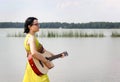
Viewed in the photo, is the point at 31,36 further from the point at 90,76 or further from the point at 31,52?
the point at 90,76

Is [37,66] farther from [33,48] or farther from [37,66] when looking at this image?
[33,48]

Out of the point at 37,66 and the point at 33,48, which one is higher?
the point at 33,48

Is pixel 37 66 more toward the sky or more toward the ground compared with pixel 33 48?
more toward the ground

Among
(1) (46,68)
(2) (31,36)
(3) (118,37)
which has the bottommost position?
(3) (118,37)

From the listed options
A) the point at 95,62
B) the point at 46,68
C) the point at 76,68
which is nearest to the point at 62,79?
the point at 76,68

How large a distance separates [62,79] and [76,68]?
308cm

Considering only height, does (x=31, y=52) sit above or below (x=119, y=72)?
above

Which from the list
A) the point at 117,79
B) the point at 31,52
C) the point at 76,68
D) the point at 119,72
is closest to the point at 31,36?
the point at 31,52

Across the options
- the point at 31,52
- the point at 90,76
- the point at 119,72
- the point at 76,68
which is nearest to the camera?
the point at 31,52

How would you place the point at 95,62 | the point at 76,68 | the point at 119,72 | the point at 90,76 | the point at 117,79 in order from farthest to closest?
the point at 95,62 → the point at 76,68 → the point at 119,72 → the point at 90,76 → the point at 117,79

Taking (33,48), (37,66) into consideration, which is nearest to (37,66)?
(37,66)

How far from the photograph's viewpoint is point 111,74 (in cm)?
1196

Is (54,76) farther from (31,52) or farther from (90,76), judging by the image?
(31,52)

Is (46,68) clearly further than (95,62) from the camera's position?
No
